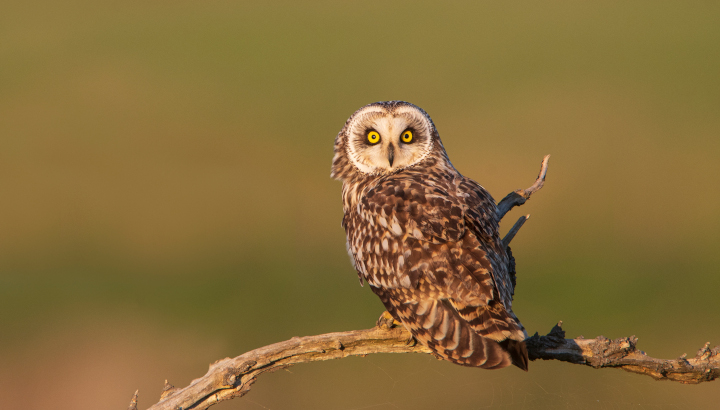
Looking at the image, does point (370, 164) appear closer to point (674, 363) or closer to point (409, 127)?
point (409, 127)

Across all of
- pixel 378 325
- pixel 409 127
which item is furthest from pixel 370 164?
pixel 378 325

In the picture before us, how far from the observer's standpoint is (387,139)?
13.6 feet

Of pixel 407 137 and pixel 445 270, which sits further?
pixel 407 137

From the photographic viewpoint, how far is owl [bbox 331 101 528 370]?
9.82ft

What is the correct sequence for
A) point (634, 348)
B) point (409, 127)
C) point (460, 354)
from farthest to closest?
point (409, 127)
point (634, 348)
point (460, 354)

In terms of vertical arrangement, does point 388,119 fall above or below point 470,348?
above

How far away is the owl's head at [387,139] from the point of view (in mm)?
4133

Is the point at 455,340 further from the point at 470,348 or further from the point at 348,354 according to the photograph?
the point at 348,354

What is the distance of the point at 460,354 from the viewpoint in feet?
9.83

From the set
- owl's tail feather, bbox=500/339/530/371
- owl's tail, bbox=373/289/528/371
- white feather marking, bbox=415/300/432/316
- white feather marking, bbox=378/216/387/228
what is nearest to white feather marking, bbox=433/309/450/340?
owl's tail, bbox=373/289/528/371

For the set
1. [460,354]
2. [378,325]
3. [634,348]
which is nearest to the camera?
[460,354]

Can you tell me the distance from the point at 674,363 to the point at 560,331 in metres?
0.67

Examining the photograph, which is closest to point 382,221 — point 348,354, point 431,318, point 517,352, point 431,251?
point 431,251

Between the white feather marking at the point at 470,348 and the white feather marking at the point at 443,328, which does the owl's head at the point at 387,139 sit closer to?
the white feather marking at the point at 443,328
